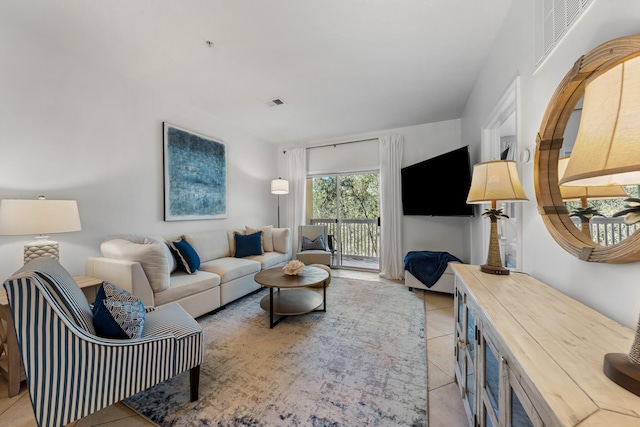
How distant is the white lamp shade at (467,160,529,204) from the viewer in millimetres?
1401

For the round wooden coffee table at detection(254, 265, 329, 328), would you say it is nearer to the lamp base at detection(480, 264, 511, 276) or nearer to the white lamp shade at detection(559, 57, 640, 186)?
the lamp base at detection(480, 264, 511, 276)

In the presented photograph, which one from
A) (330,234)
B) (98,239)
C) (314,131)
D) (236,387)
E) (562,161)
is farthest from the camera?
(330,234)

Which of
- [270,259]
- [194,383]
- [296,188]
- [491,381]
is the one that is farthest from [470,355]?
[296,188]

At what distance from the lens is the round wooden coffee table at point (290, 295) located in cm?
241

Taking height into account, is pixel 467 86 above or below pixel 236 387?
above

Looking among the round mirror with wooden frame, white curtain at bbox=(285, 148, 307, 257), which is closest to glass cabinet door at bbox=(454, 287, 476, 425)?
the round mirror with wooden frame

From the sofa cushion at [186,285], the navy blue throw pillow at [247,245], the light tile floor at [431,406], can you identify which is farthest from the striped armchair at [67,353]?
the navy blue throw pillow at [247,245]

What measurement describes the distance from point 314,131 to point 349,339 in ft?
11.3

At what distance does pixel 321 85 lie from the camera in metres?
2.84

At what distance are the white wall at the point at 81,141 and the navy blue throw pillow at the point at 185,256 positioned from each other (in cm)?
46

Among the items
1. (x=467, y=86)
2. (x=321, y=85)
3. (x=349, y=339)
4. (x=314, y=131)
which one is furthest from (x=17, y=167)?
(x=467, y=86)

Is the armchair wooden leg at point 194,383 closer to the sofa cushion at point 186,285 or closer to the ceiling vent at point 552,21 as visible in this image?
the sofa cushion at point 186,285

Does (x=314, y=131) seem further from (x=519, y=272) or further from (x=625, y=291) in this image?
(x=625, y=291)

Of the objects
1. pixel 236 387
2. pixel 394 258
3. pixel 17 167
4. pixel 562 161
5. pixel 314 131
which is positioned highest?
pixel 314 131
